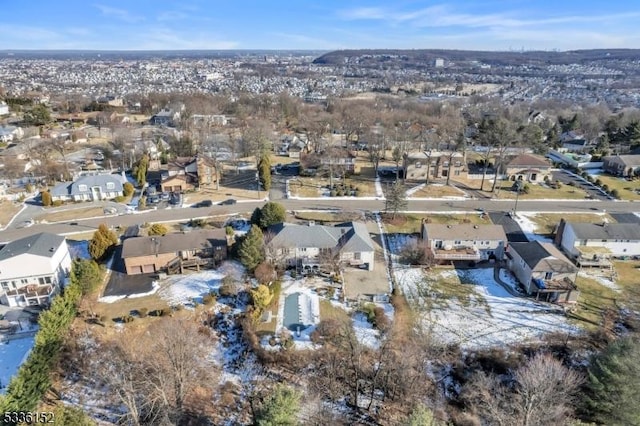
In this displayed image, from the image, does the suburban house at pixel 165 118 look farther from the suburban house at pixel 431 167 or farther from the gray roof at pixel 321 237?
the gray roof at pixel 321 237

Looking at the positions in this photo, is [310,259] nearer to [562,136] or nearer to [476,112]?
[562,136]

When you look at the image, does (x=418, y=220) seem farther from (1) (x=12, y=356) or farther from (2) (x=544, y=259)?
(1) (x=12, y=356)

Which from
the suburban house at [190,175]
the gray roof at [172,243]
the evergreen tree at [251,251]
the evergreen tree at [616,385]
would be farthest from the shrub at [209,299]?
the suburban house at [190,175]

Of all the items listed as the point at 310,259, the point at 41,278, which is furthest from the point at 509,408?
the point at 41,278

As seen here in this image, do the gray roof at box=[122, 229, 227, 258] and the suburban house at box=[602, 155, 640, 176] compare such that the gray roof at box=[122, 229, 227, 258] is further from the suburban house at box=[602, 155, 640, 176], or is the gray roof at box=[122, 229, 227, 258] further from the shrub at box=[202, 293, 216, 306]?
the suburban house at box=[602, 155, 640, 176]

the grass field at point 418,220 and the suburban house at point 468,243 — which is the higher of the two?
the suburban house at point 468,243

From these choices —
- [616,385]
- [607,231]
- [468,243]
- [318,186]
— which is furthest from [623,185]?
[616,385]
